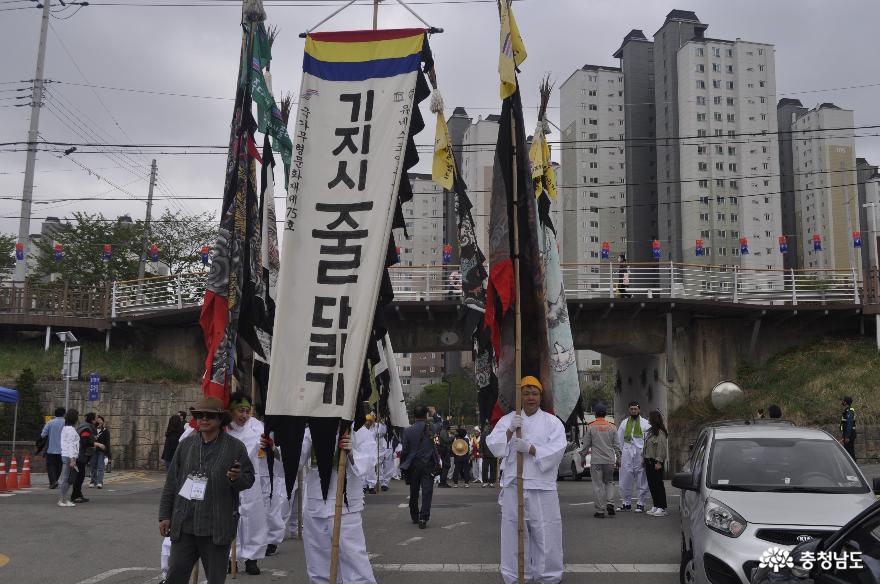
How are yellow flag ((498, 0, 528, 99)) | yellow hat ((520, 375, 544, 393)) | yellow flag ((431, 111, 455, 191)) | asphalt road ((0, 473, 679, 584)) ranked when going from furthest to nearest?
1. yellow flag ((431, 111, 455, 191))
2. yellow flag ((498, 0, 528, 99))
3. asphalt road ((0, 473, 679, 584))
4. yellow hat ((520, 375, 544, 393))

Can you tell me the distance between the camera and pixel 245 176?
9875 millimetres

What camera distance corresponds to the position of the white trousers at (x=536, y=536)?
25.0 ft

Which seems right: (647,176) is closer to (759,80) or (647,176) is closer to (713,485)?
(759,80)

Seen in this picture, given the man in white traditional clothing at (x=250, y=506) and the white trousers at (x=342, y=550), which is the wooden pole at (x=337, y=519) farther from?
the man in white traditional clothing at (x=250, y=506)

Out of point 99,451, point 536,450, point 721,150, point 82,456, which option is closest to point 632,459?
point 536,450

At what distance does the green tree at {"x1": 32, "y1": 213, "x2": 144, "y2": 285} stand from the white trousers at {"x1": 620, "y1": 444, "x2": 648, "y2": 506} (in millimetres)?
32784

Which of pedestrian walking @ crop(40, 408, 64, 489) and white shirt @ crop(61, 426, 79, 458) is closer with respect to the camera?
white shirt @ crop(61, 426, 79, 458)

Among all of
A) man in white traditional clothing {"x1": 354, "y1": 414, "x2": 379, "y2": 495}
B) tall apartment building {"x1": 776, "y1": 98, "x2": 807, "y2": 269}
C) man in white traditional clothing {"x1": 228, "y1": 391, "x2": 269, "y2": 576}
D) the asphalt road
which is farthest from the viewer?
tall apartment building {"x1": 776, "y1": 98, "x2": 807, "y2": 269}

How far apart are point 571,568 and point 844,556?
5.35 m

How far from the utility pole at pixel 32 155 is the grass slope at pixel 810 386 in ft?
80.0

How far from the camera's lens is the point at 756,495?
21.8 ft

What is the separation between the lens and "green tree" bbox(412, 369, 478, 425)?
77562mm

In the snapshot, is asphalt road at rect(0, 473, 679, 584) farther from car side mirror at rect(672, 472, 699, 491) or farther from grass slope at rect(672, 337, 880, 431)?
grass slope at rect(672, 337, 880, 431)

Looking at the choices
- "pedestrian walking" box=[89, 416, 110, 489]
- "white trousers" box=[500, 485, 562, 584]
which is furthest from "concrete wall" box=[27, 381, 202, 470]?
"white trousers" box=[500, 485, 562, 584]
